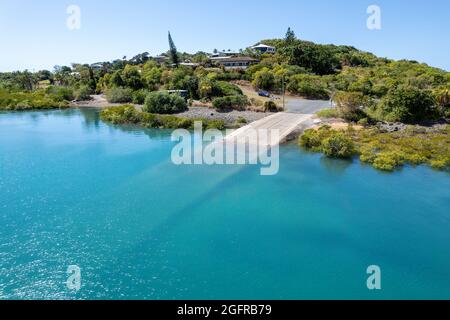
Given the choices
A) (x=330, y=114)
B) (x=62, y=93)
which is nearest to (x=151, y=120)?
(x=330, y=114)

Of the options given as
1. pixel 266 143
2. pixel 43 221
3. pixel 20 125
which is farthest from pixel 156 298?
pixel 20 125

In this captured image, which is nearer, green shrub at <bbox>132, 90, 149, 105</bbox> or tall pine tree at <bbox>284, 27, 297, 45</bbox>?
green shrub at <bbox>132, 90, 149, 105</bbox>

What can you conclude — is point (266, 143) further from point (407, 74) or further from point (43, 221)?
point (407, 74)

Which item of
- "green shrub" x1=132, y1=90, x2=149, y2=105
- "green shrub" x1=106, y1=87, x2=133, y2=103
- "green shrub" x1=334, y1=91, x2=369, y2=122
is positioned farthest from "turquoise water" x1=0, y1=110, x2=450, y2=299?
"green shrub" x1=106, y1=87, x2=133, y2=103

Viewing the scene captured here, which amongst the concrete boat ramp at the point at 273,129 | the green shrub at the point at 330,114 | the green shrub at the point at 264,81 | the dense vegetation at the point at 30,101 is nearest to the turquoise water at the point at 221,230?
the concrete boat ramp at the point at 273,129

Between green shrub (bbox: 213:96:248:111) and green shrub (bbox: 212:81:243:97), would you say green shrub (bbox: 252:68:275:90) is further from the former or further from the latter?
green shrub (bbox: 213:96:248:111)

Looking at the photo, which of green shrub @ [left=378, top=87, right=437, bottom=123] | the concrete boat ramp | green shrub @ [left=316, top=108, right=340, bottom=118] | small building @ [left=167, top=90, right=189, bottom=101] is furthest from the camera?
small building @ [left=167, top=90, right=189, bottom=101]
